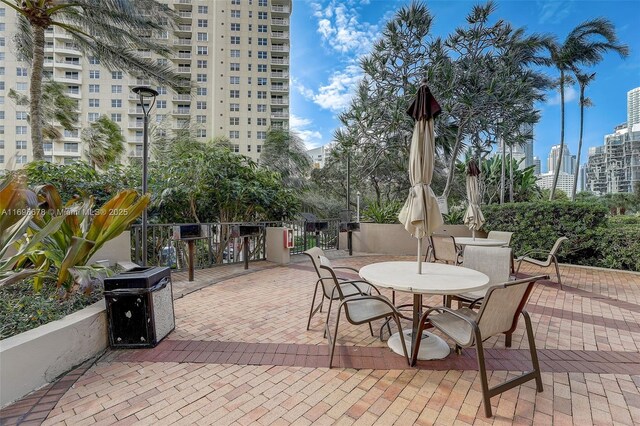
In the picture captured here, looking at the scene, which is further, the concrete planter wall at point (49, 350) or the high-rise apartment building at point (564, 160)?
the high-rise apartment building at point (564, 160)

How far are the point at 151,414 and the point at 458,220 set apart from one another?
986cm

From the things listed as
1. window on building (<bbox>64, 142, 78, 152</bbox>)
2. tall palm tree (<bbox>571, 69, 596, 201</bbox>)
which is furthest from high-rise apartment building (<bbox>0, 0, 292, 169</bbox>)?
tall palm tree (<bbox>571, 69, 596, 201</bbox>)

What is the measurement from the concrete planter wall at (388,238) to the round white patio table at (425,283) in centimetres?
573

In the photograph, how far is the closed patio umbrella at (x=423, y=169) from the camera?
2.85 meters

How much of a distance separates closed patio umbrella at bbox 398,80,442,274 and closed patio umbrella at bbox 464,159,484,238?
3869mm

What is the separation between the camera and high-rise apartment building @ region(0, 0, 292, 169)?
3978 cm

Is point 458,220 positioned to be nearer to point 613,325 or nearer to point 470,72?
point 470,72

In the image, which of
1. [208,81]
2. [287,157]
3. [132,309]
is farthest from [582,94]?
[208,81]

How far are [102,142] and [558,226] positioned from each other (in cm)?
2146

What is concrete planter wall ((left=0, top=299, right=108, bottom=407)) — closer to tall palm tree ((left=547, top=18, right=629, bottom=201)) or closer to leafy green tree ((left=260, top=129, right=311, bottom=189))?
leafy green tree ((left=260, top=129, right=311, bottom=189))

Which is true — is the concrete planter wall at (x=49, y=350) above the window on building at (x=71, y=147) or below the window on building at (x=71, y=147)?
below

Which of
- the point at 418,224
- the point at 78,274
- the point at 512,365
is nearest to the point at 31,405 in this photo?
the point at 78,274

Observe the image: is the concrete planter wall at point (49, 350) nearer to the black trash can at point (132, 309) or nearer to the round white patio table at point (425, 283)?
the black trash can at point (132, 309)

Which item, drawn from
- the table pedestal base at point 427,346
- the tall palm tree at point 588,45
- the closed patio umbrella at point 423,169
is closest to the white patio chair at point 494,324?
the table pedestal base at point 427,346
